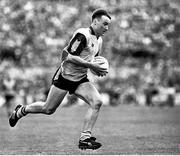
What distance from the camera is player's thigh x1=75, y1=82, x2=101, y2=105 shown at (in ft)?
36.4

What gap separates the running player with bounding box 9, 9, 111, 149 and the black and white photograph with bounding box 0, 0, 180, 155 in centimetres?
2

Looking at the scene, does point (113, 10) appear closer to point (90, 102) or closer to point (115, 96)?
point (115, 96)

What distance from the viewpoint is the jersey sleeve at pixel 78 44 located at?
10.9 m

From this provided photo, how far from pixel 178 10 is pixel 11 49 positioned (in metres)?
9.56

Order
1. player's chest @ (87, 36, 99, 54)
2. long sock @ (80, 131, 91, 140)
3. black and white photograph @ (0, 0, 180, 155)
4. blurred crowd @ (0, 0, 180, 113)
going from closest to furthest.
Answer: long sock @ (80, 131, 91, 140) < player's chest @ (87, 36, 99, 54) < black and white photograph @ (0, 0, 180, 155) < blurred crowd @ (0, 0, 180, 113)

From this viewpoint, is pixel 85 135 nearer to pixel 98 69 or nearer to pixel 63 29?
pixel 98 69

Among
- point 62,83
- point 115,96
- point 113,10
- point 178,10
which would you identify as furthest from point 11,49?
point 62,83

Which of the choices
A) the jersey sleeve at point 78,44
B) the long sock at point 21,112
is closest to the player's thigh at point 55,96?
the jersey sleeve at point 78,44

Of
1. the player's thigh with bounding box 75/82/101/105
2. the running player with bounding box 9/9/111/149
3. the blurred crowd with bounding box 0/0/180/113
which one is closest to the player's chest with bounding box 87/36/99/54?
the running player with bounding box 9/9/111/149

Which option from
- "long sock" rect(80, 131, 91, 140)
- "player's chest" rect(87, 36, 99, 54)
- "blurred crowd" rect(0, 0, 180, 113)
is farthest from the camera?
"blurred crowd" rect(0, 0, 180, 113)

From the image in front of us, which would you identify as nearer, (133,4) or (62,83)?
(62,83)

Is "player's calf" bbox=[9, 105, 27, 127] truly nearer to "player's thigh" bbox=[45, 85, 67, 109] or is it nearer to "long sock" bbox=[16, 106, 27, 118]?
"long sock" bbox=[16, 106, 27, 118]

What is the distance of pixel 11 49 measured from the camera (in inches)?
1486

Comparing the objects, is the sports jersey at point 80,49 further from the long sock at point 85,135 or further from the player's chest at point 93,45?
the long sock at point 85,135
